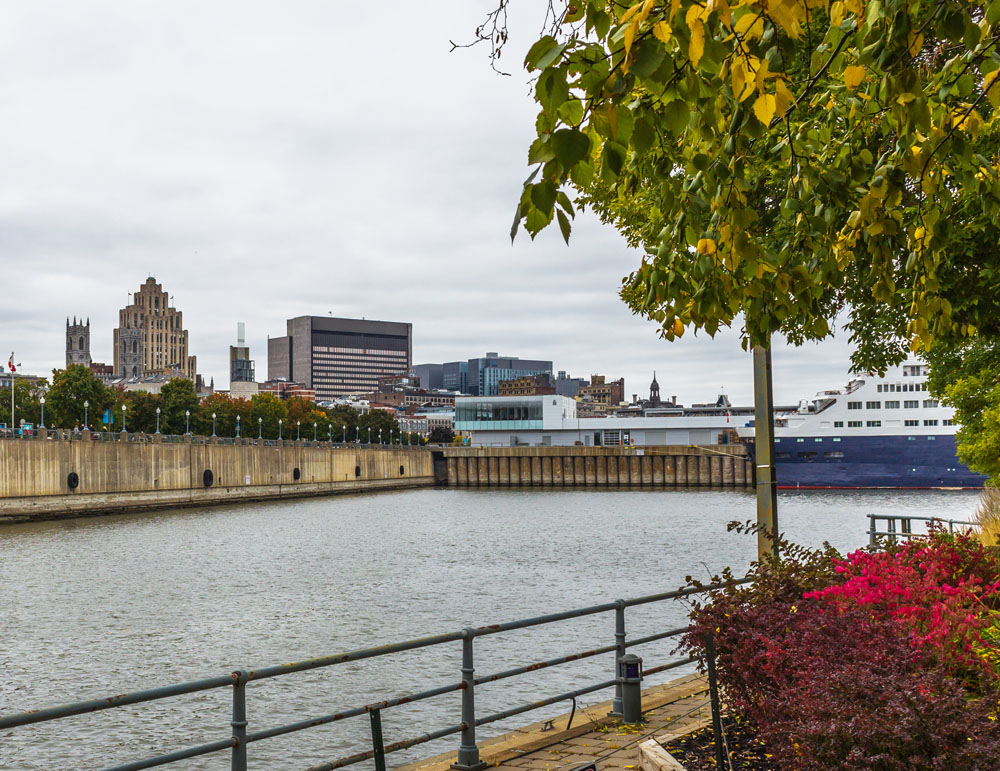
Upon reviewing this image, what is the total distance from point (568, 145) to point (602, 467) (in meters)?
132

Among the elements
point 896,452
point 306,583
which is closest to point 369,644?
point 306,583

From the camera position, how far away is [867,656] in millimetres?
7289

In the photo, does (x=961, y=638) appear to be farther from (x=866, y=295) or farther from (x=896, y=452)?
(x=896, y=452)

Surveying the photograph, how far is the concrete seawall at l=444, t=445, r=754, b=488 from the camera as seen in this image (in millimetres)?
128375

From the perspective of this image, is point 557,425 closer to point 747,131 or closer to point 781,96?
point 747,131

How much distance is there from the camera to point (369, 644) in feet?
78.9

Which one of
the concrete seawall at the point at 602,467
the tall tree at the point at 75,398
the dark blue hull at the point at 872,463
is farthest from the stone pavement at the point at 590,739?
the concrete seawall at the point at 602,467

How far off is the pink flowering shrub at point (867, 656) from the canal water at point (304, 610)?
24.3 feet

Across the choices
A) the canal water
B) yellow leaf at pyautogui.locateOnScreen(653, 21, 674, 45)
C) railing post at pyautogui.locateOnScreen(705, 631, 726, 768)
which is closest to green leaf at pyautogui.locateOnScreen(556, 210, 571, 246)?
yellow leaf at pyautogui.locateOnScreen(653, 21, 674, 45)

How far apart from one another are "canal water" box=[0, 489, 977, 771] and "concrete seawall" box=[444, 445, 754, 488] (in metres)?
60.7

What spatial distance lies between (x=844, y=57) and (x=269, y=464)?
10117 centimetres

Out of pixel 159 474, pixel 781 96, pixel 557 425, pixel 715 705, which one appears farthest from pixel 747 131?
pixel 557 425

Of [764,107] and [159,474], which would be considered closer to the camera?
[764,107]

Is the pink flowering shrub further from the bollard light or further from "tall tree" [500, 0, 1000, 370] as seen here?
"tall tree" [500, 0, 1000, 370]
